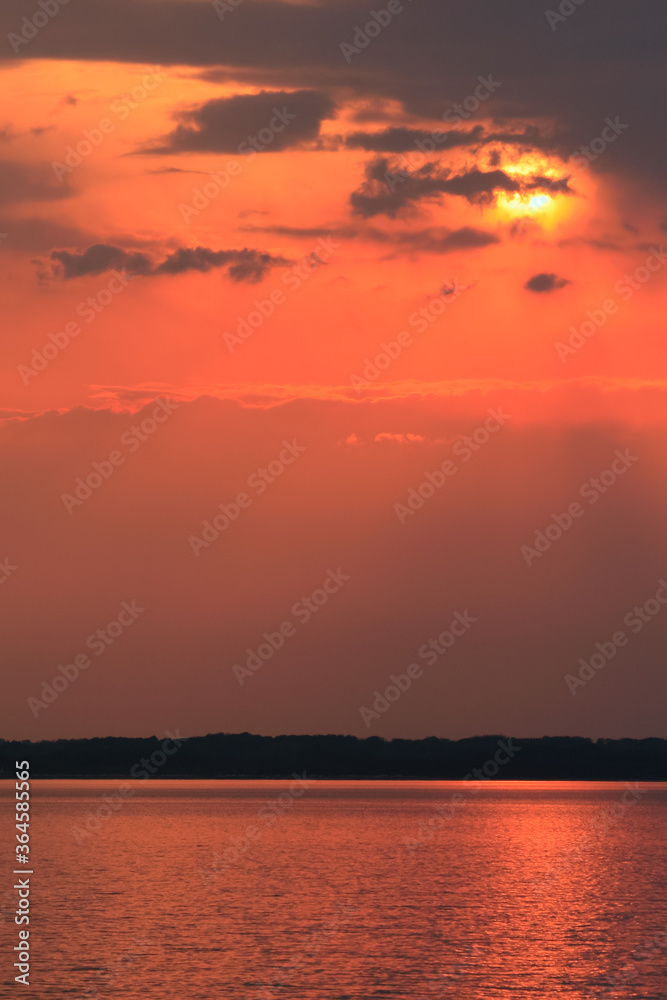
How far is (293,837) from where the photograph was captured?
173250 millimetres

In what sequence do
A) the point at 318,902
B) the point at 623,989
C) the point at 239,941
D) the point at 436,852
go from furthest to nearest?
1. the point at 436,852
2. the point at 318,902
3. the point at 239,941
4. the point at 623,989

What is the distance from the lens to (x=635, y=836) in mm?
186125

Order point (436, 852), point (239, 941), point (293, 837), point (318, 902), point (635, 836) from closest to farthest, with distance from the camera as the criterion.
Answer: point (239, 941) < point (318, 902) < point (436, 852) < point (293, 837) < point (635, 836)

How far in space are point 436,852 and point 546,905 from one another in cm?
5550

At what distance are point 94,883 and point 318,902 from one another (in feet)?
66.8

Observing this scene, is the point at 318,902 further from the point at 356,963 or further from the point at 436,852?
the point at 436,852

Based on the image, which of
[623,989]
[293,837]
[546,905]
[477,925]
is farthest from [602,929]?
[293,837]

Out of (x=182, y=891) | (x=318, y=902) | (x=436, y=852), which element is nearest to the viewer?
(x=318, y=902)

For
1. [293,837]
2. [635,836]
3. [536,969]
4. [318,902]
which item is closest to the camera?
[536,969]

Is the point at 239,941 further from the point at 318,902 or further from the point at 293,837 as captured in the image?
the point at 293,837

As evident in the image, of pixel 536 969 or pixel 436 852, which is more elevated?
pixel 436 852

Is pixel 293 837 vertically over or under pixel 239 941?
over

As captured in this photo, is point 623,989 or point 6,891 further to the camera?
point 6,891

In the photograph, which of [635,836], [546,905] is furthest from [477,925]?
[635,836]
